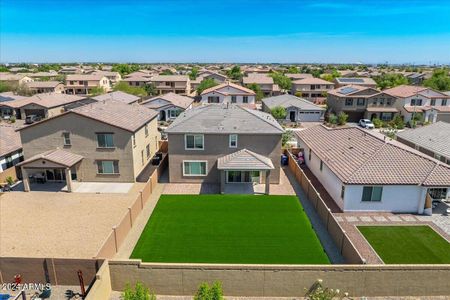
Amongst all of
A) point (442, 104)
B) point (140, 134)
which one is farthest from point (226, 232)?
point (442, 104)

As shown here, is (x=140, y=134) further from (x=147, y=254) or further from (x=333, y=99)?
(x=333, y=99)

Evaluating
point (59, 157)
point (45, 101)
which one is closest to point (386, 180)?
point (59, 157)

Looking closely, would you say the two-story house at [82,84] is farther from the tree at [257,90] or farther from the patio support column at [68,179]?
the patio support column at [68,179]

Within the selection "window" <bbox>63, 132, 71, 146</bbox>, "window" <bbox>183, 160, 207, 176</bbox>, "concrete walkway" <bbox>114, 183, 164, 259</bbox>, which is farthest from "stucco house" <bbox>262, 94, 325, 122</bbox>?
"window" <bbox>63, 132, 71, 146</bbox>

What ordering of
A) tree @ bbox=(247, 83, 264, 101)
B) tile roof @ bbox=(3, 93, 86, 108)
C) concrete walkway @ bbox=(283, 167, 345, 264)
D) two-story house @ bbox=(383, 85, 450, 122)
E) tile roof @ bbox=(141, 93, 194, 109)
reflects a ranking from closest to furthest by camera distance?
1. concrete walkway @ bbox=(283, 167, 345, 264)
2. two-story house @ bbox=(383, 85, 450, 122)
3. tile roof @ bbox=(141, 93, 194, 109)
4. tile roof @ bbox=(3, 93, 86, 108)
5. tree @ bbox=(247, 83, 264, 101)

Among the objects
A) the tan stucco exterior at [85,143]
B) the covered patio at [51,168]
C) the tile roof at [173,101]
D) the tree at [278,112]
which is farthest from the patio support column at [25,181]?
the tree at [278,112]

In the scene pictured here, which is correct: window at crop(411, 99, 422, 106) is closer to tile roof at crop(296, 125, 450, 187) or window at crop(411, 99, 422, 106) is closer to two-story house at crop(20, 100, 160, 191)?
tile roof at crop(296, 125, 450, 187)
